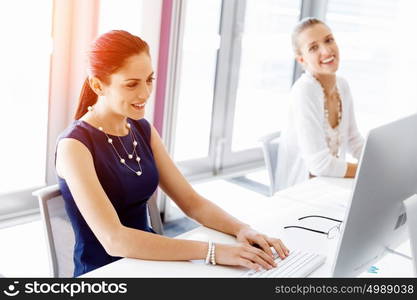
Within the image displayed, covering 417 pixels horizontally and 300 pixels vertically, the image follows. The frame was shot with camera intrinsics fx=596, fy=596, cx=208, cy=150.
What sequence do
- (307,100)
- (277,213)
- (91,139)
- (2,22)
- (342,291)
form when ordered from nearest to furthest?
(342,291)
(91,139)
(277,213)
(307,100)
(2,22)

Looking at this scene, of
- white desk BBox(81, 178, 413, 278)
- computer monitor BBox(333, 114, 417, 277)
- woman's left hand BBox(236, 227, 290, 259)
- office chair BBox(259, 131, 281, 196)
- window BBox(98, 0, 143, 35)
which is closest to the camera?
computer monitor BBox(333, 114, 417, 277)

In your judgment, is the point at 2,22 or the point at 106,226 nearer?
the point at 106,226

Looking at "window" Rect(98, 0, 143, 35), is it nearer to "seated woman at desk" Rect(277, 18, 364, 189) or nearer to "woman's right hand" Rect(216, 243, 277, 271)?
"seated woman at desk" Rect(277, 18, 364, 189)

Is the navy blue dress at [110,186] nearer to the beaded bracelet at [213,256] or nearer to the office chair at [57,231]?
the office chair at [57,231]

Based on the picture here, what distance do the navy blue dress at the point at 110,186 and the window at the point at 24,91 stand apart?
128 centimetres

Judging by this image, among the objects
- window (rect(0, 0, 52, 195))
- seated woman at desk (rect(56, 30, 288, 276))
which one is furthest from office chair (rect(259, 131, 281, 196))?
window (rect(0, 0, 52, 195))

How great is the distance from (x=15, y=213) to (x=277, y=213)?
1.62 meters

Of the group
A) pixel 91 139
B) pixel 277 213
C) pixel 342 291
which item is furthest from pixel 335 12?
pixel 342 291

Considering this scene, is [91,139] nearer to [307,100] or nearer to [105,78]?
[105,78]

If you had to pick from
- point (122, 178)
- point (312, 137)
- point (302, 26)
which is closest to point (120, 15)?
point (302, 26)

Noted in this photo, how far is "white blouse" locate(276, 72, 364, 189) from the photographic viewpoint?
8.50 feet

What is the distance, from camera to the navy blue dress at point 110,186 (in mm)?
1768

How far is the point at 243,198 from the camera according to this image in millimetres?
Answer: 4117

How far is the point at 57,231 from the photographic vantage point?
170cm
